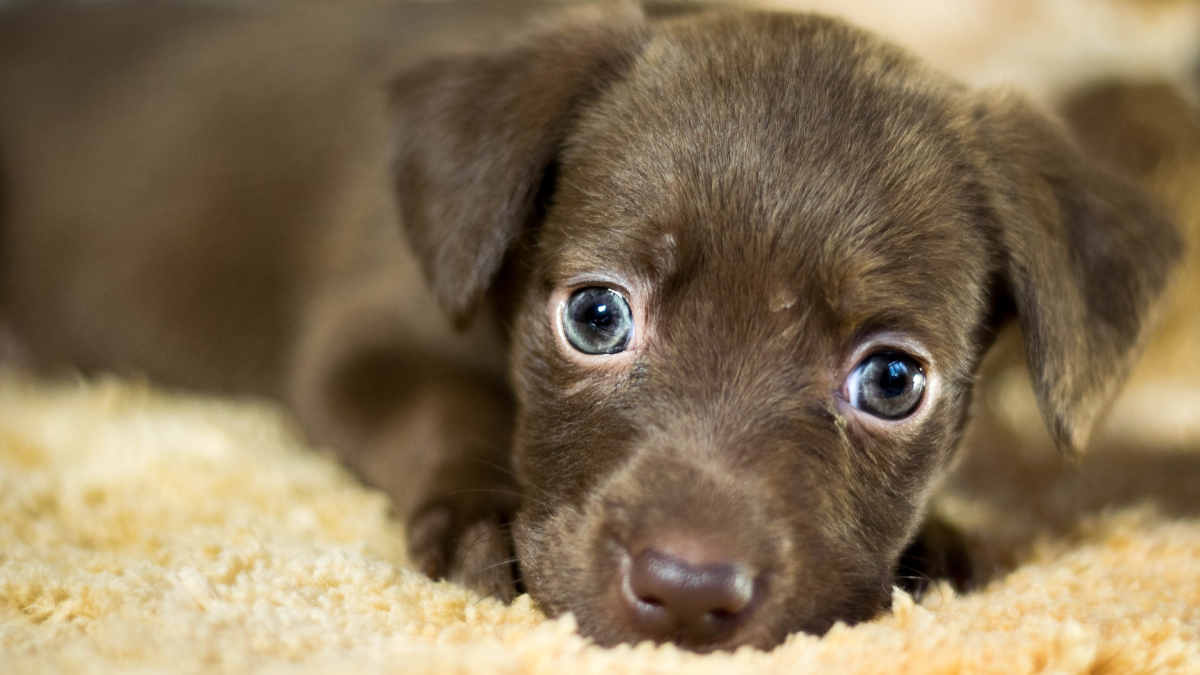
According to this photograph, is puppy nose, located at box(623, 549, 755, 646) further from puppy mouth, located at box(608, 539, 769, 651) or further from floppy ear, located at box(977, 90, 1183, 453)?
floppy ear, located at box(977, 90, 1183, 453)

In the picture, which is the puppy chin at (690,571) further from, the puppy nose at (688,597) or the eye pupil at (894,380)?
the eye pupil at (894,380)

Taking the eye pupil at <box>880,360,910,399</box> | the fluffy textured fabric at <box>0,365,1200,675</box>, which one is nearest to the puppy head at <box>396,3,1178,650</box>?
the eye pupil at <box>880,360,910,399</box>

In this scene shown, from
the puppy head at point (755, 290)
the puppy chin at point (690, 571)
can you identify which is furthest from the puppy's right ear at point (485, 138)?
the puppy chin at point (690, 571)

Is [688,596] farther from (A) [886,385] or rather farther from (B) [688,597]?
(A) [886,385]

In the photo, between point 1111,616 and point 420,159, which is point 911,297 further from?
point 420,159

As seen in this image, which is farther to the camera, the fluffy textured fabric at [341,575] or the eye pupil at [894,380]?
the eye pupil at [894,380]

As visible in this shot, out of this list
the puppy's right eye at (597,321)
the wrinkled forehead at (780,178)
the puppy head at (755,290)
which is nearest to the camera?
the puppy head at (755,290)

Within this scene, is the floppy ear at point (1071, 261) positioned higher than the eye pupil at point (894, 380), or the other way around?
the floppy ear at point (1071, 261)

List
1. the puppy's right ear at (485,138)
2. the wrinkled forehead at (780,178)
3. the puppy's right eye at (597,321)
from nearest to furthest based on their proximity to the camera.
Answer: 1. the wrinkled forehead at (780,178)
2. the puppy's right eye at (597,321)
3. the puppy's right ear at (485,138)
